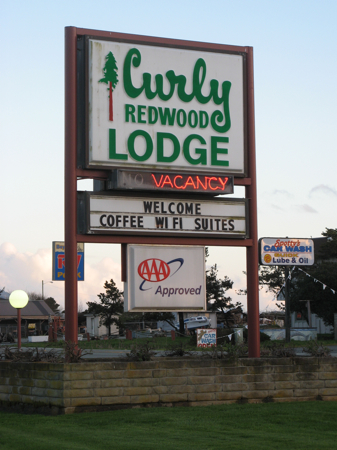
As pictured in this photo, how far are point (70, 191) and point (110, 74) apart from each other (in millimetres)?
2649

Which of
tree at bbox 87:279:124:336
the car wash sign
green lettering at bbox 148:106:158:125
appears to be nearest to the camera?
the car wash sign

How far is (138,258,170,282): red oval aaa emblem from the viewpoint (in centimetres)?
1332

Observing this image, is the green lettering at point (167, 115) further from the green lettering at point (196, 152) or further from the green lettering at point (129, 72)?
the green lettering at point (129, 72)

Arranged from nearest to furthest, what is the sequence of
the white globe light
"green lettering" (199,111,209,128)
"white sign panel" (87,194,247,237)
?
"white sign panel" (87,194,247,237)
"green lettering" (199,111,209,128)
the white globe light

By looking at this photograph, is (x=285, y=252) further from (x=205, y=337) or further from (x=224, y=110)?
(x=224, y=110)

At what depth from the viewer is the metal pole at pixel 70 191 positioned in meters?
12.5

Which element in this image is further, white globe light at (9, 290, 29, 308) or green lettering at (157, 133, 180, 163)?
white globe light at (9, 290, 29, 308)

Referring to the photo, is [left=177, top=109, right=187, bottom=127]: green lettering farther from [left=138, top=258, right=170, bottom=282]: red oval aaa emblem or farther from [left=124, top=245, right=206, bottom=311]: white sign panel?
[left=138, top=258, right=170, bottom=282]: red oval aaa emblem

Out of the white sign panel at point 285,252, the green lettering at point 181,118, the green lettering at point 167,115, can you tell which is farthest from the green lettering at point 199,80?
the white sign panel at point 285,252

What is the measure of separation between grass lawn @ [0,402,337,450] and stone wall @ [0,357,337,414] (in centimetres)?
37

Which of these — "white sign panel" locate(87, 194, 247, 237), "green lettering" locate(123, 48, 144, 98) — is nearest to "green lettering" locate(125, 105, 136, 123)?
"green lettering" locate(123, 48, 144, 98)

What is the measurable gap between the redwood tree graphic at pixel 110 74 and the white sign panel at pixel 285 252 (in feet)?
84.2

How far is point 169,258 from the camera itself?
44.7ft

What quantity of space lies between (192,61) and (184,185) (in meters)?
2.86
